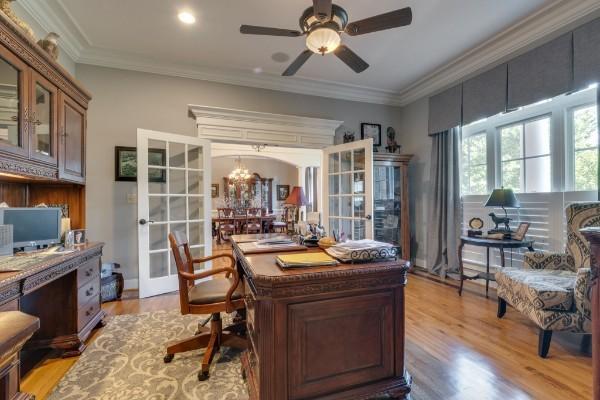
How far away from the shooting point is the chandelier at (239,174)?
8969 millimetres

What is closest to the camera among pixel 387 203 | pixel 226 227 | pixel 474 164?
pixel 474 164

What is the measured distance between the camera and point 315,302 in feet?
4.36

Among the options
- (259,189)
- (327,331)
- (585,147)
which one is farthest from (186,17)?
(259,189)

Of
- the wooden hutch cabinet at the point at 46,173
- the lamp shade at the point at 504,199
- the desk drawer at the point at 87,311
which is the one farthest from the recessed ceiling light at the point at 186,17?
the lamp shade at the point at 504,199

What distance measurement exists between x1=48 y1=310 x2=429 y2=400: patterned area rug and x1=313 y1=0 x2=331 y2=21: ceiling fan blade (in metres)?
2.36

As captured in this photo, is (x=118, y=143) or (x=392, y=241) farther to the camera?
Result: (x=392, y=241)

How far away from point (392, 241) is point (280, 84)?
9.36 ft

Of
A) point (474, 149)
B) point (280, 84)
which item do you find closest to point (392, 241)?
point (474, 149)

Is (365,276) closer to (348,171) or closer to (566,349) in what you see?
(566,349)

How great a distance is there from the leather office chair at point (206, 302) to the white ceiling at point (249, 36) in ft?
6.89

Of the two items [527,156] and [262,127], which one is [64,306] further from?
[527,156]

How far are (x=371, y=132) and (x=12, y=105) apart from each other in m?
4.06

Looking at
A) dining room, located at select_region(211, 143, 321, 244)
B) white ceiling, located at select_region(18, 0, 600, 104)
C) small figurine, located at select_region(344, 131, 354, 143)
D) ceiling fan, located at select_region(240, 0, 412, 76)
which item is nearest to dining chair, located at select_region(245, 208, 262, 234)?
dining room, located at select_region(211, 143, 321, 244)

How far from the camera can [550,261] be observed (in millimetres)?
2465
